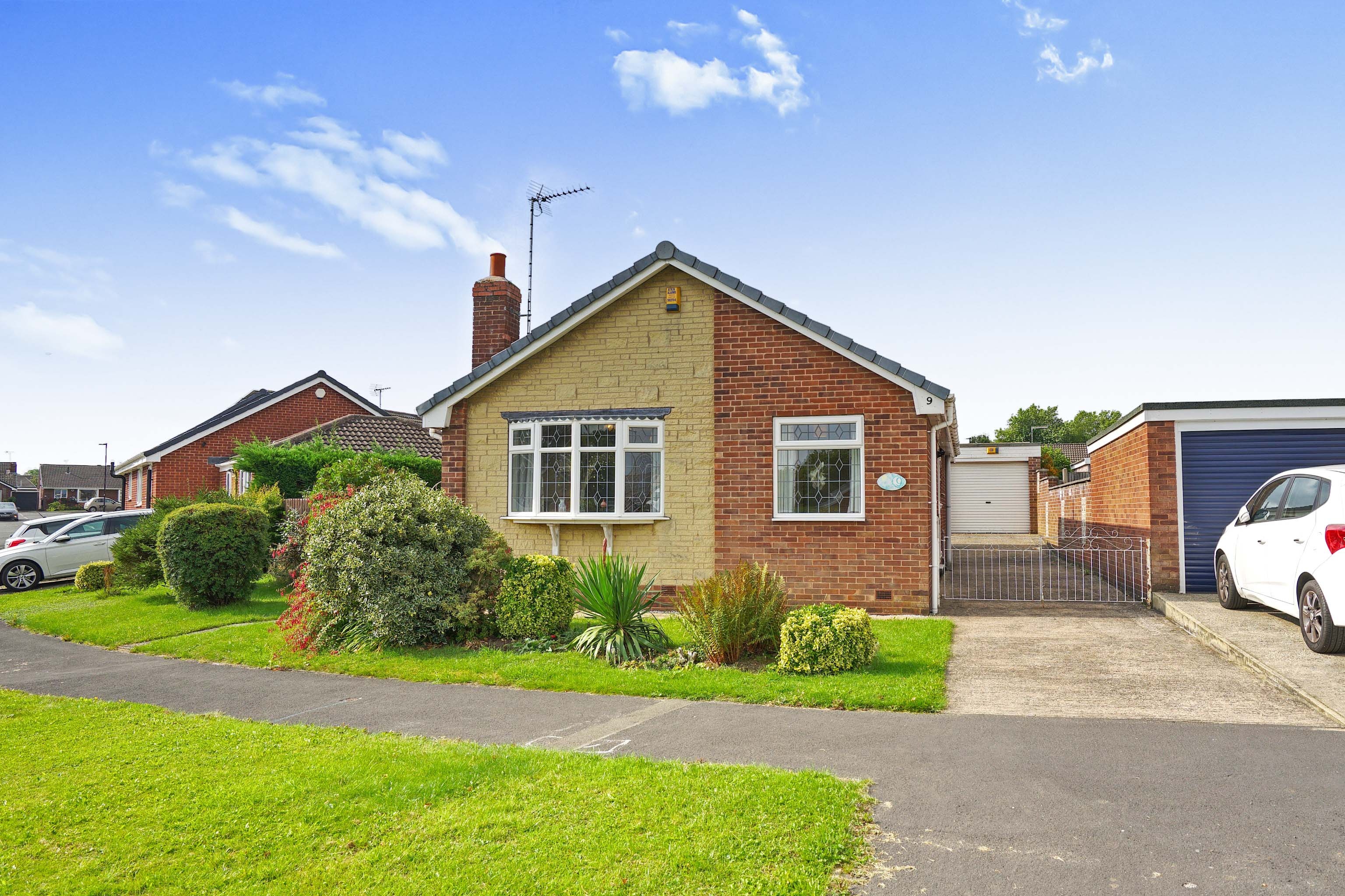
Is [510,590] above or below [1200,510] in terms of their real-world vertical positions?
below

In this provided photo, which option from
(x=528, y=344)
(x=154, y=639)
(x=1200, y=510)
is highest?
(x=528, y=344)

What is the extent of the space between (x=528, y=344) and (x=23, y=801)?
10233 mm

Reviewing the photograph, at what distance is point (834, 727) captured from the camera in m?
6.59

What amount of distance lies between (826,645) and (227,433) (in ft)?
98.1

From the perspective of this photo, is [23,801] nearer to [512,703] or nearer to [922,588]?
[512,703]

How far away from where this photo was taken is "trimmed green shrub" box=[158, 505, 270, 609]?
1409 cm

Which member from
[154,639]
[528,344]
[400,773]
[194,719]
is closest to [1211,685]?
[400,773]

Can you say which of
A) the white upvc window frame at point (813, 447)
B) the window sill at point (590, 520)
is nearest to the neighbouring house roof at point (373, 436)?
the window sill at point (590, 520)

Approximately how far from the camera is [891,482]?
12.5 m

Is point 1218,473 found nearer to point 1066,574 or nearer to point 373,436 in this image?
point 1066,574

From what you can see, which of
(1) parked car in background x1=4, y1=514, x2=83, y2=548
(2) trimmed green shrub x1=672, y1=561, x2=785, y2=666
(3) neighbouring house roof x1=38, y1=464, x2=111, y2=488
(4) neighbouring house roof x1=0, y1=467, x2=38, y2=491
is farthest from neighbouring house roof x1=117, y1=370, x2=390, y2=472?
(4) neighbouring house roof x1=0, y1=467, x2=38, y2=491

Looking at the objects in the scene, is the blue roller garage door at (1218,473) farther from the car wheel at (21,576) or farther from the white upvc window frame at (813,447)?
the car wheel at (21,576)

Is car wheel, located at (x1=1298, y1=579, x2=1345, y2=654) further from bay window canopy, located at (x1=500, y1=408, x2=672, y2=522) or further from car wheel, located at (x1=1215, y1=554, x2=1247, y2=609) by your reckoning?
bay window canopy, located at (x1=500, y1=408, x2=672, y2=522)

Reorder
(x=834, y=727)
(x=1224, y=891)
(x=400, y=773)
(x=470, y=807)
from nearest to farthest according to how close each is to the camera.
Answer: (x=1224, y=891) → (x=470, y=807) → (x=400, y=773) → (x=834, y=727)
